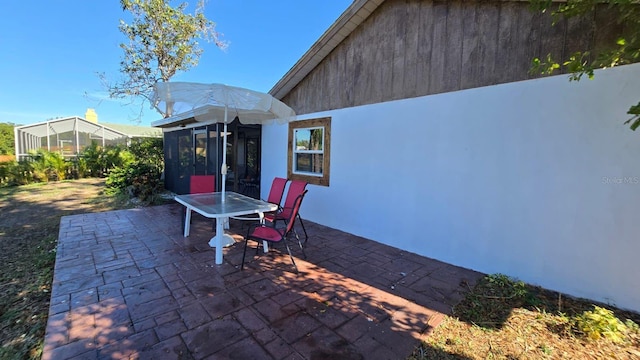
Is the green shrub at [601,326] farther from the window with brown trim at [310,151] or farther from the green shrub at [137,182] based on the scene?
the green shrub at [137,182]

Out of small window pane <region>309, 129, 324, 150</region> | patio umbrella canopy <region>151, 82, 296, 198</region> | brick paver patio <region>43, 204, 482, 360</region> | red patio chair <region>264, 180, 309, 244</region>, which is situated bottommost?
brick paver patio <region>43, 204, 482, 360</region>

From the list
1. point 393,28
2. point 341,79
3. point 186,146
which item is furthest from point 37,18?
point 393,28

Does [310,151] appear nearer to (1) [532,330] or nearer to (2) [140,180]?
(1) [532,330]

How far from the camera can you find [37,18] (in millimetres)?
11273

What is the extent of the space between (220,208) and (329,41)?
3971 mm

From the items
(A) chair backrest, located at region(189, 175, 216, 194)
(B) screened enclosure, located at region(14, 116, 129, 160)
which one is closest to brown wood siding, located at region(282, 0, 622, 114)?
(A) chair backrest, located at region(189, 175, 216, 194)

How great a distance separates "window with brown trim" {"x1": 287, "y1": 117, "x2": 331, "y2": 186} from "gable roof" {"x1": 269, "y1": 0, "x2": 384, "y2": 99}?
1.06m

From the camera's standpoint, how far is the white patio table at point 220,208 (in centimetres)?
362

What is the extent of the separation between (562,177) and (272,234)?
141 inches

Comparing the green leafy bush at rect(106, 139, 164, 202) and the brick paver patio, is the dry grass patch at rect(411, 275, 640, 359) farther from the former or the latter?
the green leafy bush at rect(106, 139, 164, 202)

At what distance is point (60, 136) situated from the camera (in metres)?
15.9

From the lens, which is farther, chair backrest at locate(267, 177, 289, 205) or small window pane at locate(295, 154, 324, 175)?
small window pane at locate(295, 154, 324, 175)

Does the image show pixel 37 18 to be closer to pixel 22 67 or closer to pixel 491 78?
pixel 22 67

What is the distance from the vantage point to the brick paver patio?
81.3 inches
